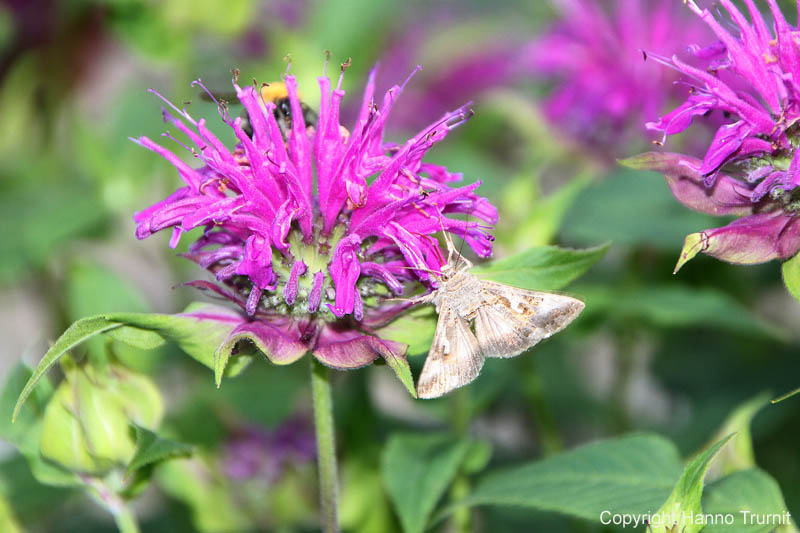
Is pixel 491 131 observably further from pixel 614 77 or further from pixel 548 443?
pixel 548 443

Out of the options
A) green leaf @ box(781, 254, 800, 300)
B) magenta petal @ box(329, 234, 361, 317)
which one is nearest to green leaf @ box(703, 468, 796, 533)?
green leaf @ box(781, 254, 800, 300)

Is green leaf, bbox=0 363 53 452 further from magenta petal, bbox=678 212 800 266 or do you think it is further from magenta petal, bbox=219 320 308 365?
magenta petal, bbox=678 212 800 266

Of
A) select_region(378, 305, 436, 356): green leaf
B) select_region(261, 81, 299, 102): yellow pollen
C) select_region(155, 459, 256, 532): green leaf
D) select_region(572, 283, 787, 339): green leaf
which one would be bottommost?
select_region(572, 283, 787, 339): green leaf

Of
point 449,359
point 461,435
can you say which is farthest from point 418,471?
point 449,359

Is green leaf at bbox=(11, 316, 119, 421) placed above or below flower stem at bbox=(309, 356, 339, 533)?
above

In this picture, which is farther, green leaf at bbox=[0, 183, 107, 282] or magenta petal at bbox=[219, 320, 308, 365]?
green leaf at bbox=[0, 183, 107, 282]

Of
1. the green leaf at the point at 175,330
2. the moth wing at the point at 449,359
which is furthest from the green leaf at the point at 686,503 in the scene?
the green leaf at the point at 175,330

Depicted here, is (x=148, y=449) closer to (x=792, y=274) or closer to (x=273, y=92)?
(x=273, y=92)
